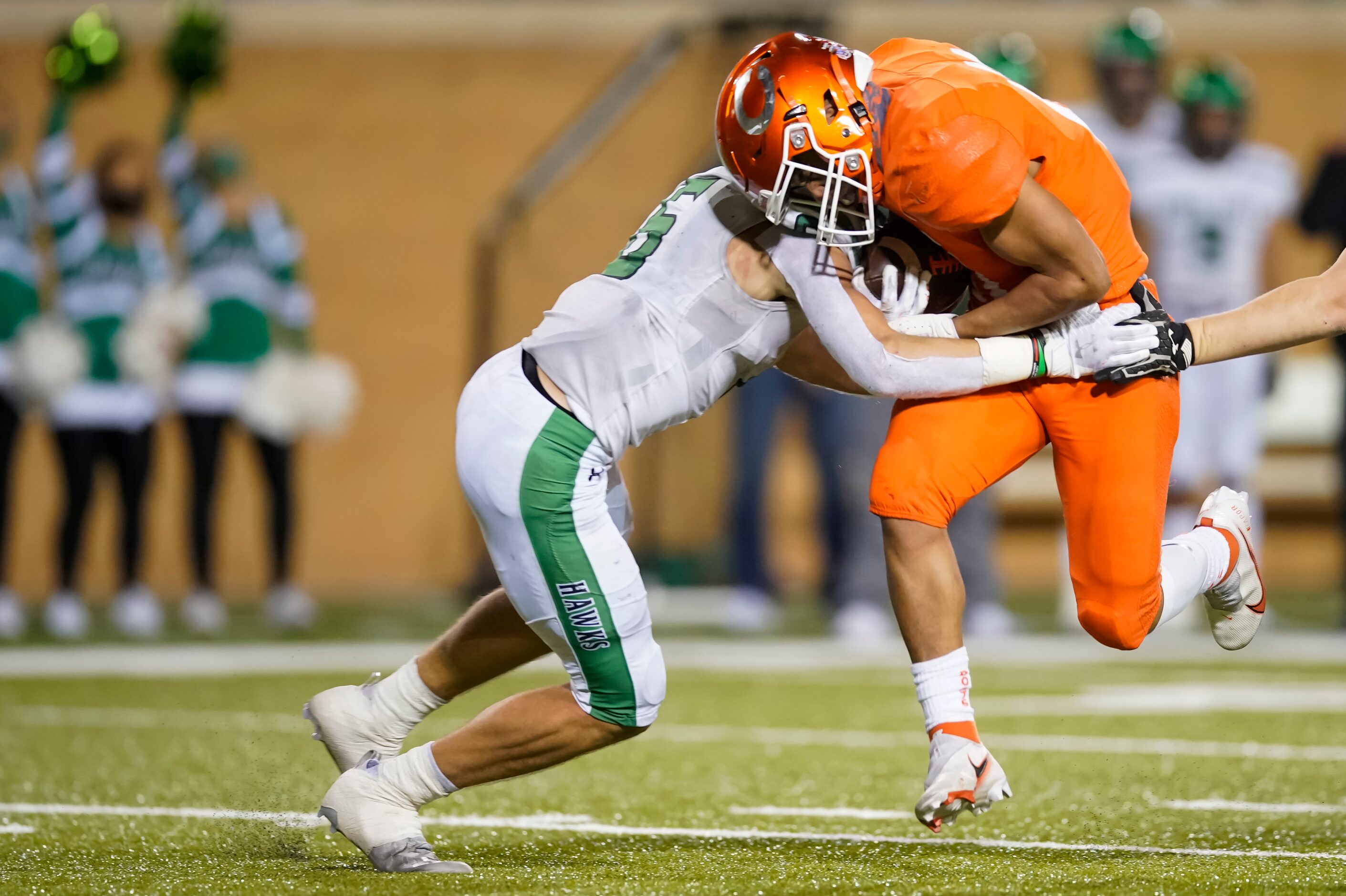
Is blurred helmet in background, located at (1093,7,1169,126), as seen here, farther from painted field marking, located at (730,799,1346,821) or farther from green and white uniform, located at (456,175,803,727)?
green and white uniform, located at (456,175,803,727)

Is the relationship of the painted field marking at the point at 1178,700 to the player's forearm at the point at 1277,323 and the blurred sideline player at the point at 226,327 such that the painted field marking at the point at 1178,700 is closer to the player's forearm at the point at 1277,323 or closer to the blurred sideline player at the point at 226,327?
the player's forearm at the point at 1277,323

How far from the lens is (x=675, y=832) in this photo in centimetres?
346

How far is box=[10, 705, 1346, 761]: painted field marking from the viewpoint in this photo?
4.45 metres

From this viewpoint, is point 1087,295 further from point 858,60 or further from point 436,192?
point 436,192

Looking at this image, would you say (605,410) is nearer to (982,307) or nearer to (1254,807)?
(982,307)

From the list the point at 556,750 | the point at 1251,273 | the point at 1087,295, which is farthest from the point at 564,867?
the point at 1251,273

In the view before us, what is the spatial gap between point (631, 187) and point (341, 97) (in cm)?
244

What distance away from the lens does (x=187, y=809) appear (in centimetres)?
372

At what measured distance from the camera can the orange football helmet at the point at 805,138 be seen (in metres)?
3.02

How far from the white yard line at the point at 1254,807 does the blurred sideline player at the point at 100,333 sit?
4957 mm

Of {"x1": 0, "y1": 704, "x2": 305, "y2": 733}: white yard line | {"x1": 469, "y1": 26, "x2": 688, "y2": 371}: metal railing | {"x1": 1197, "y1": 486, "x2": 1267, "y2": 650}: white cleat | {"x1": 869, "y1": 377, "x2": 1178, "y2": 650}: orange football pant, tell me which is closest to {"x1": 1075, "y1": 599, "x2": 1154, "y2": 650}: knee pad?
{"x1": 869, "y1": 377, "x2": 1178, "y2": 650}: orange football pant

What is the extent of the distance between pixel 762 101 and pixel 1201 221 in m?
4.63

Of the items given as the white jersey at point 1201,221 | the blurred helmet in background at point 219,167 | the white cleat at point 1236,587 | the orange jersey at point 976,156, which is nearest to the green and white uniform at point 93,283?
the blurred helmet in background at point 219,167

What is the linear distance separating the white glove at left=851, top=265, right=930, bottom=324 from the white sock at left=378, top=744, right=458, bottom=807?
1140 millimetres
